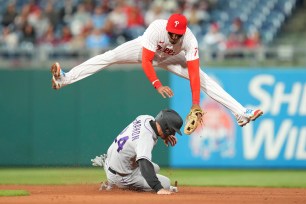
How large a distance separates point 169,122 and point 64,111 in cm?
675

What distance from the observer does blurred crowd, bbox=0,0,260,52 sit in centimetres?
1731

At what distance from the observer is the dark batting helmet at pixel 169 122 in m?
9.68

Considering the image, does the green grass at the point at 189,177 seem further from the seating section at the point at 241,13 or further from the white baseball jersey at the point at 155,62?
the seating section at the point at 241,13

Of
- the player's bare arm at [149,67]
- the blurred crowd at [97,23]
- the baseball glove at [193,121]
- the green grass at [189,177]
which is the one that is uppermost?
the blurred crowd at [97,23]

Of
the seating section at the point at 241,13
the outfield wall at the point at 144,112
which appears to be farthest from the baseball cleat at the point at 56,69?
the seating section at the point at 241,13

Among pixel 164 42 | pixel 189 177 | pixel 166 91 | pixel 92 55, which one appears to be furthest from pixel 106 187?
pixel 92 55

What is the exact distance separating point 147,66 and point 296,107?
6100 mm

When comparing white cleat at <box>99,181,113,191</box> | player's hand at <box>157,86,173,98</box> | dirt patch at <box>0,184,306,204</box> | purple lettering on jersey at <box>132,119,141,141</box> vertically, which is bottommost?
dirt patch at <box>0,184,306,204</box>

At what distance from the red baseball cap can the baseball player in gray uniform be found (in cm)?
122

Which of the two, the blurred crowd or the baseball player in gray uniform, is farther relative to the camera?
the blurred crowd

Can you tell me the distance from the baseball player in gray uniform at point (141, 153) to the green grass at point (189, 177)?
241 centimetres

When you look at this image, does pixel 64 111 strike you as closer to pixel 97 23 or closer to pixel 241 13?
pixel 97 23

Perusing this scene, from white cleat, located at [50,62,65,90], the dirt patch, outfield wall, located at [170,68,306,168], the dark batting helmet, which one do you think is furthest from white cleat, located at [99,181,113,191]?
outfield wall, located at [170,68,306,168]

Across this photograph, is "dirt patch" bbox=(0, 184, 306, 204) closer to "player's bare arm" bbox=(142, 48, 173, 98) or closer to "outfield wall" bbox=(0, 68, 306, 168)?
"player's bare arm" bbox=(142, 48, 173, 98)
